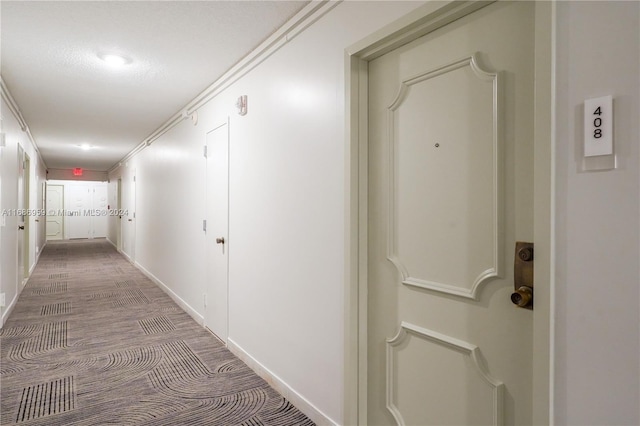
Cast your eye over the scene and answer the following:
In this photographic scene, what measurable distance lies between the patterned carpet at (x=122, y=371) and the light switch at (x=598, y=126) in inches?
81.5

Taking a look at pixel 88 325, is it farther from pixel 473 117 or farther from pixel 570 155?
pixel 570 155

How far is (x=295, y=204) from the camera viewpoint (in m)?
2.38

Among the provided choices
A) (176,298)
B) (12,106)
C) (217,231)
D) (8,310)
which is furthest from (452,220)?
(12,106)

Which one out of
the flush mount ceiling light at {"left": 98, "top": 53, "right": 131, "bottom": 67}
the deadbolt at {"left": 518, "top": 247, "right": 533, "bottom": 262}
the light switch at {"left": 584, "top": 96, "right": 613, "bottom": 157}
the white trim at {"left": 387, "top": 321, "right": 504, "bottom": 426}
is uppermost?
the flush mount ceiling light at {"left": 98, "top": 53, "right": 131, "bottom": 67}

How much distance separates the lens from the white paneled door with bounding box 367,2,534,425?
51.8 inches

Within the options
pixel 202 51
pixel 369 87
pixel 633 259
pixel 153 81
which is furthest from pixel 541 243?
pixel 153 81

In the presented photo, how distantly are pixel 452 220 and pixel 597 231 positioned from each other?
1.70ft

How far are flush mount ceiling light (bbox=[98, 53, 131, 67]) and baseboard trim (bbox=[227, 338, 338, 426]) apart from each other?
101 inches

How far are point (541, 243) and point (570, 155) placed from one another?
0.91 ft

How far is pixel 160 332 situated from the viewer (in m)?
3.84

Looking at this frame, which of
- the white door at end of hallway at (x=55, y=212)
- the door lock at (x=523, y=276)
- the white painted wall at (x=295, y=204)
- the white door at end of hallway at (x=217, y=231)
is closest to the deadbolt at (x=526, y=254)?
the door lock at (x=523, y=276)

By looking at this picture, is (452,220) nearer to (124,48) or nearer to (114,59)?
(124,48)

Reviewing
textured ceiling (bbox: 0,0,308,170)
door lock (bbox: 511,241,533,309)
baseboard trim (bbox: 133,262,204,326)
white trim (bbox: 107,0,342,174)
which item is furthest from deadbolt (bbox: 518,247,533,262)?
baseboard trim (bbox: 133,262,204,326)

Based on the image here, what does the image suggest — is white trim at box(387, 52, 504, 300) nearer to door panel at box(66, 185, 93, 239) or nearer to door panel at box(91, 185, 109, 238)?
door panel at box(91, 185, 109, 238)
